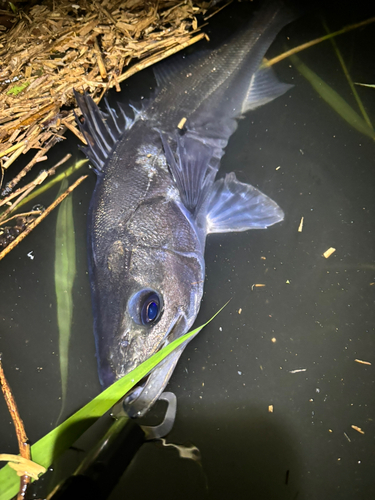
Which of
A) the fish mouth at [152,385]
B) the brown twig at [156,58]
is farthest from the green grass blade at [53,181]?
the fish mouth at [152,385]

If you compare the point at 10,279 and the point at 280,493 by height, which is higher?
the point at 10,279

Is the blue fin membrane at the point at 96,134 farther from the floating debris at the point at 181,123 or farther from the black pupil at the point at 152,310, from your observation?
the black pupil at the point at 152,310

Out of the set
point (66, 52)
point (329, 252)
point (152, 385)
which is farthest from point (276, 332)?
point (66, 52)

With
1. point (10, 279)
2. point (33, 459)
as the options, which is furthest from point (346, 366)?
point (10, 279)

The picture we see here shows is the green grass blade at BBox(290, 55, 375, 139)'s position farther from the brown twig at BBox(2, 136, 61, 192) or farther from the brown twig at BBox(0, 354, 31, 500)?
the brown twig at BBox(0, 354, 31, 500)

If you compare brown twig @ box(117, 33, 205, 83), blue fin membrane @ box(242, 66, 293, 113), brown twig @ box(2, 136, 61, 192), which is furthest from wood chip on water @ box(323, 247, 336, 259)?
brown twig @ box(2, 136, 61, 192)

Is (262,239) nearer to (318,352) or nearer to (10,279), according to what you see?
(318,352)
